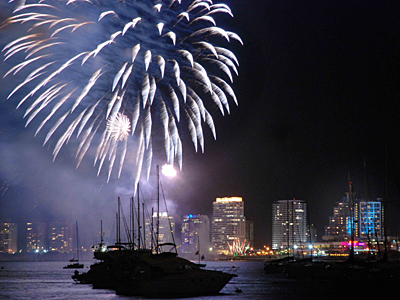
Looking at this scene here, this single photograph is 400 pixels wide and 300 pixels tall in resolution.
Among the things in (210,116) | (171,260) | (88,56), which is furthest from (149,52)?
(171,260)

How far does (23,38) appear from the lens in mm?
54312

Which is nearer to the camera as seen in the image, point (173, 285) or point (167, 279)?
point (173, 285)

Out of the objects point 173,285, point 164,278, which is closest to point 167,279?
point 164,278

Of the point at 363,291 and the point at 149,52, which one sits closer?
the point at 149,52

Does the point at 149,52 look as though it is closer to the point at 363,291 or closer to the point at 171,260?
the point at 171,260

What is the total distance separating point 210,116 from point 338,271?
50959 mm

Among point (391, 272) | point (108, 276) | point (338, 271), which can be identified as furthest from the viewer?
point (338, 271)

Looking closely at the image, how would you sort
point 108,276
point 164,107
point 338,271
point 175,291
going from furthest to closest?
point 338,271
point 108,276
point 164,107
point 175,291

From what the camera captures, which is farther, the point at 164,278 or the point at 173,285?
the point at 164,278

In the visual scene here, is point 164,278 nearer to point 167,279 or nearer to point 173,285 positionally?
point 167,279

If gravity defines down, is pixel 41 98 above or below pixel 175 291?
above

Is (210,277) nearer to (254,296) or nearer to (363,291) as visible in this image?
(254,296)

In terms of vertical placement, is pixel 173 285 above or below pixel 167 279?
below

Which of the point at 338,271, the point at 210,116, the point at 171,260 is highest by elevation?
the point at 210,116
